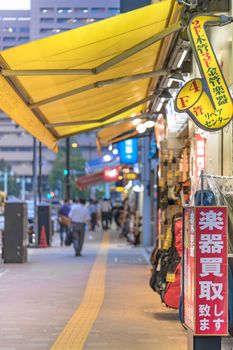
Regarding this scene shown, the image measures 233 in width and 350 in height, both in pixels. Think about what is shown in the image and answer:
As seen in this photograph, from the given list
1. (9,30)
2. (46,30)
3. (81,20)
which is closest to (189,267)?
(81,20)

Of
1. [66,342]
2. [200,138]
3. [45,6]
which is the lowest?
[66,342]

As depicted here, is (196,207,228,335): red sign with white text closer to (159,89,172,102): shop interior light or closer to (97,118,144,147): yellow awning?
(159,89,172,102): shop interior light

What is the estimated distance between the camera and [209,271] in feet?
20.9

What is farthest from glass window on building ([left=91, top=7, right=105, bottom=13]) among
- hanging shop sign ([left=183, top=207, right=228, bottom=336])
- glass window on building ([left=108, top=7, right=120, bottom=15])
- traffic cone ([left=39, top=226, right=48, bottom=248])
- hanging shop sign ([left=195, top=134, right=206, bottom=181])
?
traffic cone ([left=39, top=226, right=48, bottom=248])

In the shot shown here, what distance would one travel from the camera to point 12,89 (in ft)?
31.8

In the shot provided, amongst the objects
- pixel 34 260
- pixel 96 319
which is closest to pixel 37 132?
pixel 96 319

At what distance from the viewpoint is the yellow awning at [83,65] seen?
8.73 m

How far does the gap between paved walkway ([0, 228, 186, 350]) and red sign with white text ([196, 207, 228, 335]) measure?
6.20ft

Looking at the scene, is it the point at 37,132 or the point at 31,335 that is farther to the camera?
the point at 37,132

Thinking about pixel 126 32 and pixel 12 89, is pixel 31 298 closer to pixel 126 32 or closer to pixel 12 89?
pixel 12 89

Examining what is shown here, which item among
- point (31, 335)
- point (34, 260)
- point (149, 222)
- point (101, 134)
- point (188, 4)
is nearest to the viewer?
point (188, 4)

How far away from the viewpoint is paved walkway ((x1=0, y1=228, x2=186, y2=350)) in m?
8.59

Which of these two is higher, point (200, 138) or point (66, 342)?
point (200, 138)

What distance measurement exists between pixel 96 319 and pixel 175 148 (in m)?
5.14
